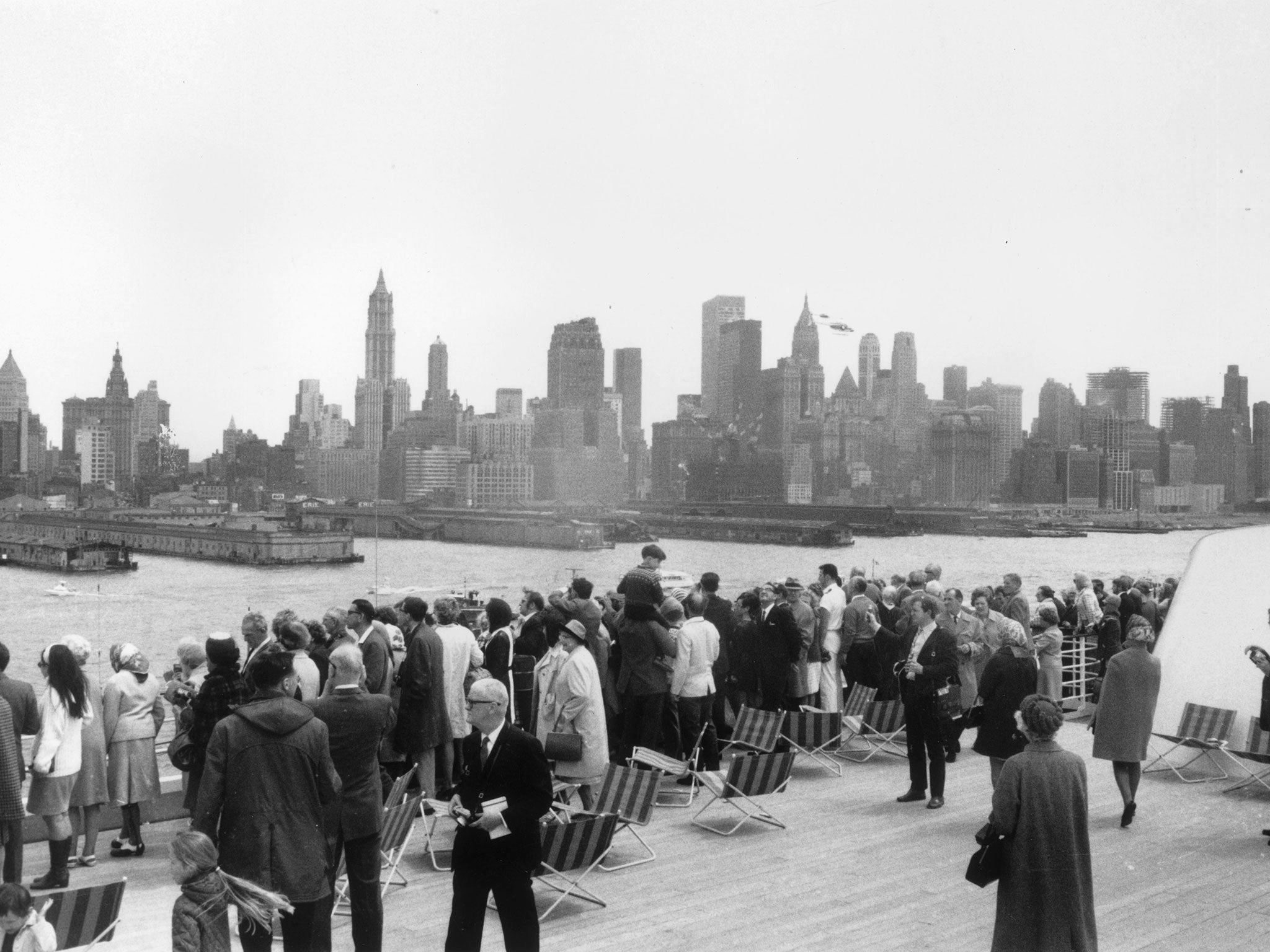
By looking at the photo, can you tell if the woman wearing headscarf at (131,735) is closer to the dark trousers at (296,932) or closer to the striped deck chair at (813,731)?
the dark trousers at (296,932)

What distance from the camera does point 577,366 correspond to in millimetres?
27047

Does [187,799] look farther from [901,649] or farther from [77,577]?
[77,577]

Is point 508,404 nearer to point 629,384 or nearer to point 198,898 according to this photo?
point 629,384

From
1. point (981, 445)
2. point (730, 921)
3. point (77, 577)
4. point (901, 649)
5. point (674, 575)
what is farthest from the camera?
point (981, 445)

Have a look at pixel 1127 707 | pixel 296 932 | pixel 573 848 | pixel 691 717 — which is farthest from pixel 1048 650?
pixel 296 932

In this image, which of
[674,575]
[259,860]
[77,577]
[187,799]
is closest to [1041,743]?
[259,860]

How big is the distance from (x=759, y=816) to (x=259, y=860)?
2.96m

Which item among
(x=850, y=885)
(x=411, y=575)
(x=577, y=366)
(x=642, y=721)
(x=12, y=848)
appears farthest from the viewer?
(x=577, y=366)

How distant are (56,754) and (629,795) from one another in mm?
2352

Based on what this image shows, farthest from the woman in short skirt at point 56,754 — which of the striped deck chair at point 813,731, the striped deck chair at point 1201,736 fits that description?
the striped deck chair at point 1201,736

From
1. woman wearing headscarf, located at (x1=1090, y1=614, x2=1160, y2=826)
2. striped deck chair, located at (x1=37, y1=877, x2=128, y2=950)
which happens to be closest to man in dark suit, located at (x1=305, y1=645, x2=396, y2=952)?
striped deck chair, located at (x1=37, y1=877, x2=128, y2=950)

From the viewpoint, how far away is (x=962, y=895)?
450 centimetres

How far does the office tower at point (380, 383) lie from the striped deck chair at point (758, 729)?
13.7 metres

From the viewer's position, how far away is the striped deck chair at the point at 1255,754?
20.4ft
